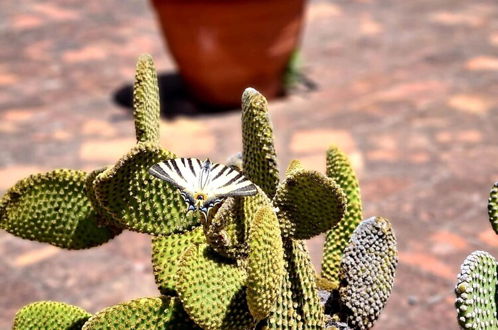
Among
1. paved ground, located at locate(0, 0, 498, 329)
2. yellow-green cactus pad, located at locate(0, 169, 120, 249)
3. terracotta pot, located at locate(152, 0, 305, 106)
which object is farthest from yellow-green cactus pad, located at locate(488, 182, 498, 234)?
terracotta pot, located at locate(152, 0, 305, 106)

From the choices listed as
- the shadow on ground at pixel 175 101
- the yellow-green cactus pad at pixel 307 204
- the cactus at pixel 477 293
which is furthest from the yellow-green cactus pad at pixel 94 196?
the shadow on ground at pixel 175 101

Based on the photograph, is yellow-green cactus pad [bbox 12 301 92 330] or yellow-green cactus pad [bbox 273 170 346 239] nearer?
yellow-green cactus pad [bbox 273 170 346 239]

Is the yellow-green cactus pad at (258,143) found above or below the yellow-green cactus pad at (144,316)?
above

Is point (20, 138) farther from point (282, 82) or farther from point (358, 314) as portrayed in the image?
point (358, 314)

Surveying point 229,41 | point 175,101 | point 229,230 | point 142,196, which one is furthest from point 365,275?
point 175,101

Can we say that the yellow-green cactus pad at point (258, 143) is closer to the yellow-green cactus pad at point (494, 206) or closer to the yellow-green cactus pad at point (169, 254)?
the yellow-green cactus pad at point (169, 254)

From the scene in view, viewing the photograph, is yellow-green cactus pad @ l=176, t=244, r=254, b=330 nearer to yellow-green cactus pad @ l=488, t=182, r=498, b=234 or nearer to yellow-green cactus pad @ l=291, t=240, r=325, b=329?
yellow-green cactus pad @ l=291, t=240, r=325, b=329

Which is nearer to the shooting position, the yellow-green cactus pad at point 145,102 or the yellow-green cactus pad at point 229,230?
the yellow-green cactus pad at point 229,230

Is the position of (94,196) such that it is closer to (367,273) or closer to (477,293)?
(367,273)
